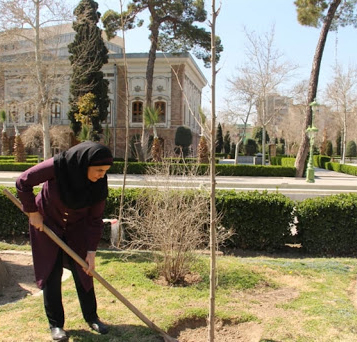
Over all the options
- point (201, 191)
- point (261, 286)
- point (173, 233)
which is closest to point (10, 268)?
point (173, 233)

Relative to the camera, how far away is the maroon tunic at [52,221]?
9.14 ft

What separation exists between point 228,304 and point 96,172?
76.1 inches

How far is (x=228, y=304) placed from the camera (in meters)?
3.73

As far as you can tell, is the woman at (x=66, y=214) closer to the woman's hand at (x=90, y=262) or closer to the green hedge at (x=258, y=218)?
the woman's hand at (x=90, y=262)

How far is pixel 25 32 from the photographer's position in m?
20.1

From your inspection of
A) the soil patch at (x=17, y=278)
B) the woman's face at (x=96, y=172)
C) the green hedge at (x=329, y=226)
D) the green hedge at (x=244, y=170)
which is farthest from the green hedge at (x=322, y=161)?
the woman's face at (x=96, y=172)

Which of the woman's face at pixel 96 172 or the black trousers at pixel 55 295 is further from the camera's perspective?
the black trousers at pixel 55 295

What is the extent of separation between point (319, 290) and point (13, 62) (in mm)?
22684

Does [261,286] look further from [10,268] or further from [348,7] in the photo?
[348,7]

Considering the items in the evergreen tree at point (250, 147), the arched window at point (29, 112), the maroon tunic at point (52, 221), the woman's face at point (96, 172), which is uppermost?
the arched window at point (29, 112)

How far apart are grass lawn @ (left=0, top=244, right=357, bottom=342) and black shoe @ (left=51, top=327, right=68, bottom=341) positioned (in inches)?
3.0

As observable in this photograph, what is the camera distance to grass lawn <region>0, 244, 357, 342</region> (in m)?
3.13

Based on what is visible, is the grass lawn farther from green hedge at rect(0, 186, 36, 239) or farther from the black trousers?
green hedge at rect(0, 186, 36, 239)

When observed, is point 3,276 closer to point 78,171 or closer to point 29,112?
point 78,171
